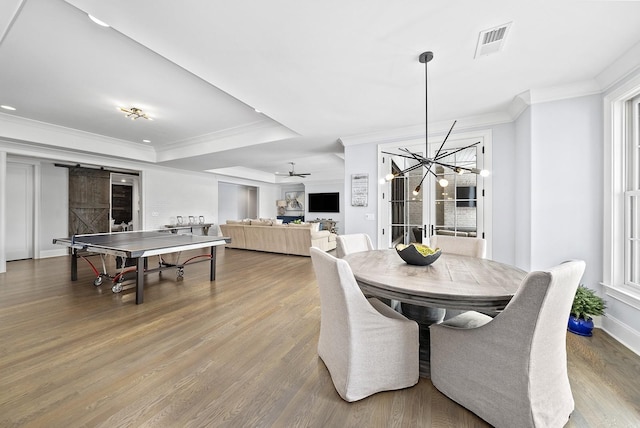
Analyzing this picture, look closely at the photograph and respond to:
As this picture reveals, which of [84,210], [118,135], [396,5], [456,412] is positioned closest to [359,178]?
[396,5]

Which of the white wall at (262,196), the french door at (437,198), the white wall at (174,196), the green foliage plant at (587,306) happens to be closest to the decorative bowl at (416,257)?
the green foliage plant at (587,306)

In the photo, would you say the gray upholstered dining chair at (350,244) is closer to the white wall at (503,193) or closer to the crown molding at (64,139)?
the white wall at (503,193)

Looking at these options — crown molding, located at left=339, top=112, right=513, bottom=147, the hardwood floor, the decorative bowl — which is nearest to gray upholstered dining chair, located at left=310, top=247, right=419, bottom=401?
the hardwood floor

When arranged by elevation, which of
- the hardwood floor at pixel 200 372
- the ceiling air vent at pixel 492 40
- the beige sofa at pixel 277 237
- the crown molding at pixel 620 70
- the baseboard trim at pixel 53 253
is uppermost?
the ceiling air vent at pixel 492 40

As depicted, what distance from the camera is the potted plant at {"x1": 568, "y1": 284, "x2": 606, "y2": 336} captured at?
7.27 feet

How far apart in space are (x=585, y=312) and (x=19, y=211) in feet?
31.0

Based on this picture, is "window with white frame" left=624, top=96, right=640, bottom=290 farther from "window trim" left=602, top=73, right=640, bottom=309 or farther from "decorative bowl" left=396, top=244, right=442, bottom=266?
"decorative bowl" left=396, top=244, right=442, bottom=266

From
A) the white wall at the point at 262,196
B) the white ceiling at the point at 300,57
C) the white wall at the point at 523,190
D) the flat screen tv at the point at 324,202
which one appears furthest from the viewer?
the flat screen tv at the point at 324,202

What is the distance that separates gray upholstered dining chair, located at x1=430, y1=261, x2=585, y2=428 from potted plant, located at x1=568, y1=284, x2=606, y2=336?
134cm

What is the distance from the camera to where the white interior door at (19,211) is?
17.2 ft

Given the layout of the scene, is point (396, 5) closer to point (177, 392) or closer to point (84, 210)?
point (177, 392)

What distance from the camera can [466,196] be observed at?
3752 mm

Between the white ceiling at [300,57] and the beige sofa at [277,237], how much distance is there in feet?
8.83

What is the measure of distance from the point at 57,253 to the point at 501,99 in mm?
9110
